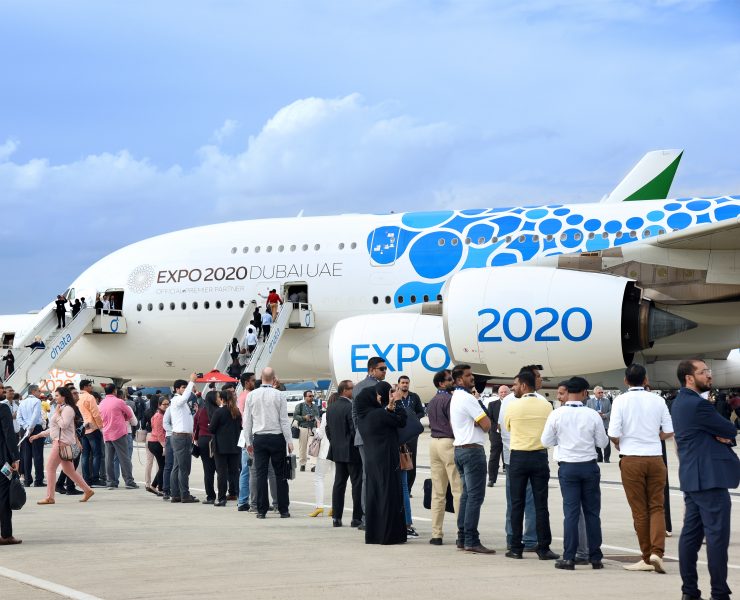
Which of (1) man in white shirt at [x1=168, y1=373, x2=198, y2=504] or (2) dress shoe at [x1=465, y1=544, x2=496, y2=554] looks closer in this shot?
(2) dress shoe at [x1=465, y1=544, x2=496, y2=554]

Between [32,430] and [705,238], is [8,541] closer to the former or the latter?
[32,430]

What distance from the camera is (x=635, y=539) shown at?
34.0ft

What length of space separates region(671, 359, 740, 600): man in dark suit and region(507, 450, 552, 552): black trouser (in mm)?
1901

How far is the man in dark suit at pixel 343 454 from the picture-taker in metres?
11.7

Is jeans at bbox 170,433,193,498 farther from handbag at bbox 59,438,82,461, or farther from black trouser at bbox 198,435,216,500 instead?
handbag at bbox 59,438,82,461

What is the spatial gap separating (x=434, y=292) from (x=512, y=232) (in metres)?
1.90

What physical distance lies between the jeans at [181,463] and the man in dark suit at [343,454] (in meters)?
3.17

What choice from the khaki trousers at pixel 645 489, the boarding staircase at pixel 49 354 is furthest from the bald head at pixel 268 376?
the boarding staircase at pixel 49 354

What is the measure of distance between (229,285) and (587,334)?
9057 mm

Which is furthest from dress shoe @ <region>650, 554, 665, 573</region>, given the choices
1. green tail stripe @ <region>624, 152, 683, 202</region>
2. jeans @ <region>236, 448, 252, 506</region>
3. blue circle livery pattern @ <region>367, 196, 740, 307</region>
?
green tail stripe @ <region>624, 152, 683, 202</region>

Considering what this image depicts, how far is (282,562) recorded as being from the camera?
9008 mm

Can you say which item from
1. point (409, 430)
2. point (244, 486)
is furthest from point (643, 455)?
point (244, 486)

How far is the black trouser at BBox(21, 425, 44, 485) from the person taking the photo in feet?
57.3

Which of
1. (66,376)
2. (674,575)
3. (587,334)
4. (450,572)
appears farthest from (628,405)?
(66,376)
